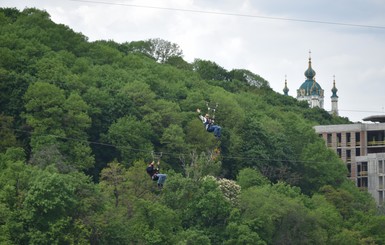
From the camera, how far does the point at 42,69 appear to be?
13012 centimetres

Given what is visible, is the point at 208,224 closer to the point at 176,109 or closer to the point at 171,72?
the point at 176,109

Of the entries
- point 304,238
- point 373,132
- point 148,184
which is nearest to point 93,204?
point 148,184

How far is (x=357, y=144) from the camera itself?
609 ft

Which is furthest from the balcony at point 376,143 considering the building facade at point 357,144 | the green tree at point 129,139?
the green tree at point 129,139

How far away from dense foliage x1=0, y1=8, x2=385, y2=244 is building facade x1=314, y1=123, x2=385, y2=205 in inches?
784

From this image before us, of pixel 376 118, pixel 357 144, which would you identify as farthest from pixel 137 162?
pixel 376 118

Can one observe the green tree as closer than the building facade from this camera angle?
Yes

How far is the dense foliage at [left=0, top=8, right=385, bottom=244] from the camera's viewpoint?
101m

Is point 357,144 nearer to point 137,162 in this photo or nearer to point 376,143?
point 376,143

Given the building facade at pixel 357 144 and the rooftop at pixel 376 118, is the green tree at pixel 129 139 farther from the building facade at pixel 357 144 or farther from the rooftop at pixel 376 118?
the rooftop at pixel 376 118

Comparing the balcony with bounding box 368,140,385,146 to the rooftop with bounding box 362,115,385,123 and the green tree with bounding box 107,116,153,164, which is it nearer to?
the rooftop with bounding box 362,115,385,123

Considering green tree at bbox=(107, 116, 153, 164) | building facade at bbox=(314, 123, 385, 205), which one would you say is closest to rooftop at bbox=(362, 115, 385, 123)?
building facade at bbox=(314, 123, 385, 205)

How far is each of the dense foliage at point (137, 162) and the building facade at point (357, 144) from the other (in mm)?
19923

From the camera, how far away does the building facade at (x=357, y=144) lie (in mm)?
180750
